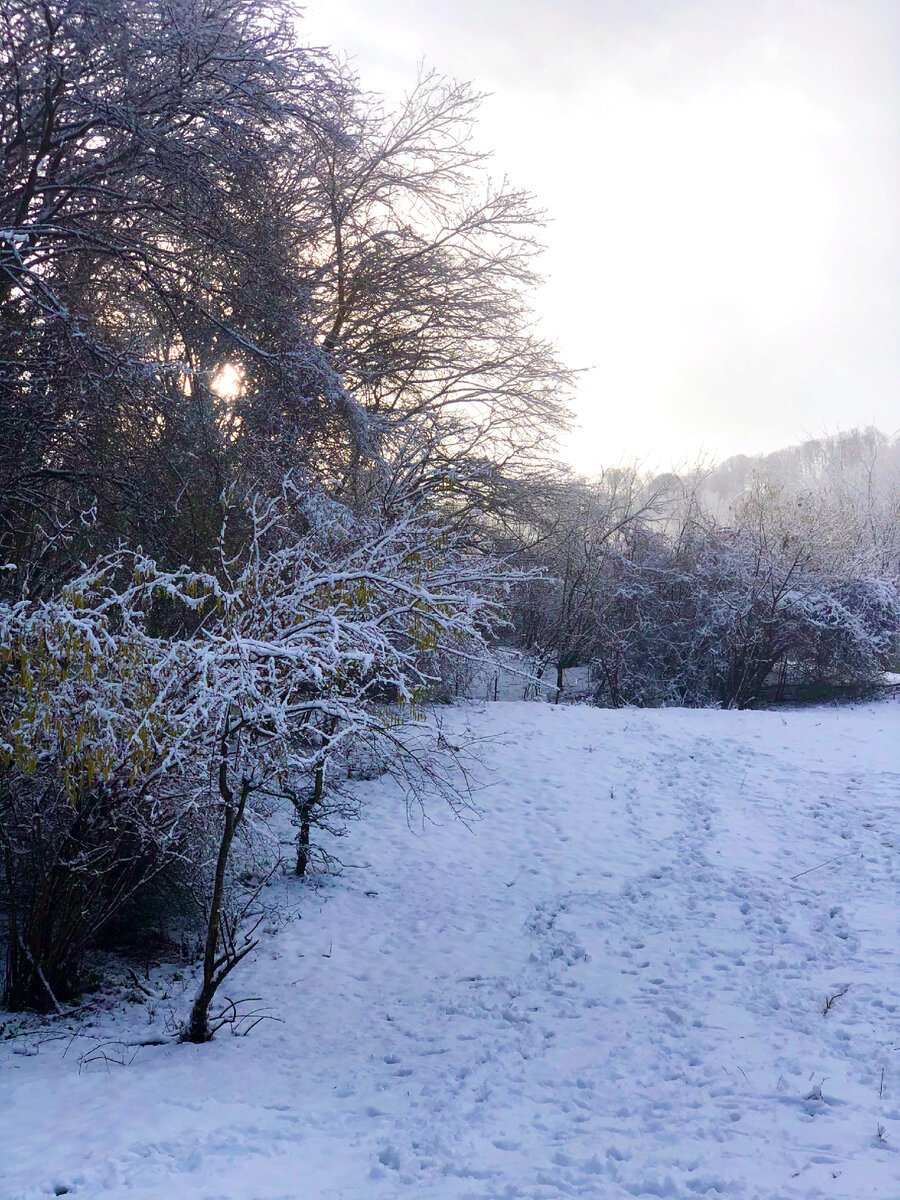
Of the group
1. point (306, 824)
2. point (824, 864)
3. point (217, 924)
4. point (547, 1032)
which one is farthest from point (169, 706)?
point (824, 864)

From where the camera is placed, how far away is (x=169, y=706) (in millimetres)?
4676

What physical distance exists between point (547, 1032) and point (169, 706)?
3.85 meters

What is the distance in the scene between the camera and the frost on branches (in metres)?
4.42

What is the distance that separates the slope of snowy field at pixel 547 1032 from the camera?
4305 mm

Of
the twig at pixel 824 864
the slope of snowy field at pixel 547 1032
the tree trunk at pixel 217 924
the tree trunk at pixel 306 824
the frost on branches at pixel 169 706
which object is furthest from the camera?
the twig at pixel 824 864

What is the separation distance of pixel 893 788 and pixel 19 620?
399 inches

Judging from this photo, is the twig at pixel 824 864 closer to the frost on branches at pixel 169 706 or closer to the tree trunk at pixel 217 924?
the frost on branches at pixel 169 706

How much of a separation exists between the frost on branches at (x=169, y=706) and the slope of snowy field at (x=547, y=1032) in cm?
92

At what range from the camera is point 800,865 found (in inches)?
333

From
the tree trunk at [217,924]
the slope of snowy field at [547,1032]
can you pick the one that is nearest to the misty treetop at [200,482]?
the tree trunk at [217,924]

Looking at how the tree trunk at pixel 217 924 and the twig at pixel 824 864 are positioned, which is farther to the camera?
the twig at pixel 824 864

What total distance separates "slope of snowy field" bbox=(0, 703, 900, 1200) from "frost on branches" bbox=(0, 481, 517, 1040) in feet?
3.03

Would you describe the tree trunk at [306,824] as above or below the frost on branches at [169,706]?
below

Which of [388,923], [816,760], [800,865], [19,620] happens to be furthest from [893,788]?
[19,620]
